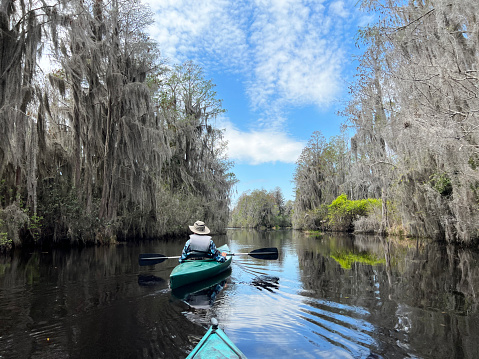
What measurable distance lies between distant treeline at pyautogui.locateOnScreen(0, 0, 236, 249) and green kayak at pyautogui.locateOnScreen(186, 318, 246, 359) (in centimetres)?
899

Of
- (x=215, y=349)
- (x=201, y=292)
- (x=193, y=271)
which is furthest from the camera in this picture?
(x=193, y=271)

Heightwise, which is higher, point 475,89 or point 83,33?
point 83,33

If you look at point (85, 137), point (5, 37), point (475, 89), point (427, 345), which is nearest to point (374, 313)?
point (427, 345)

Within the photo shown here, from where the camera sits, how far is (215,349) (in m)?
2.44

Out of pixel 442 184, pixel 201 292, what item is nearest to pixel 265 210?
pixel 442 184

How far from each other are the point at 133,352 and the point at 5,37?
33.5ft

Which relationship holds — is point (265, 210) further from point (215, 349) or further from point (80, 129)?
point (215, 349)

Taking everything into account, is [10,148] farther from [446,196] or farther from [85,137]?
[446,196]

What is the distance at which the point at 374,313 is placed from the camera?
441 cm

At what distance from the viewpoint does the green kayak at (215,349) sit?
7.82 ft

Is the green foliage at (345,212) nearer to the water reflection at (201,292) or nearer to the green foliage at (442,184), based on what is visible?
the green foliage at (442,184)

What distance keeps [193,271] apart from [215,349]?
12.2 feet

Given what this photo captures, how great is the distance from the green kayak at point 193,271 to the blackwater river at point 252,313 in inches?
8.8

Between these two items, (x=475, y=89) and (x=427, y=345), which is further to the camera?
(x=475, y=89)
